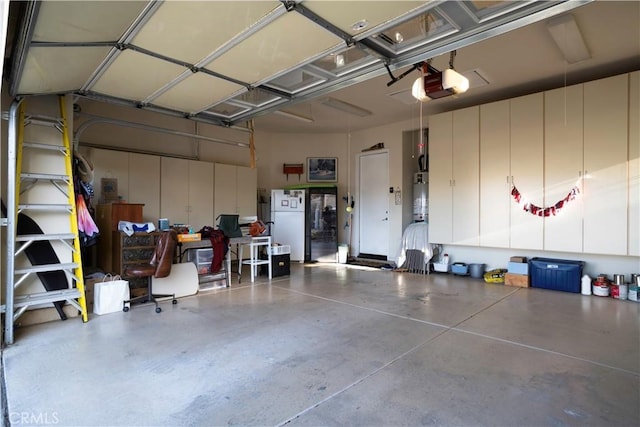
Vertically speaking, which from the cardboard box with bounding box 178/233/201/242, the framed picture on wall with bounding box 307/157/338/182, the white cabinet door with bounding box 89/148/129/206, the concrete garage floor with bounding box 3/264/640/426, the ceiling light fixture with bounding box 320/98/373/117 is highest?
the ceiling light fixture with bounding box 320/98/373/117

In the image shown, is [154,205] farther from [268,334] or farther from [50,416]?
[50,416]

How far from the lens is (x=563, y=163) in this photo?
5.11 m

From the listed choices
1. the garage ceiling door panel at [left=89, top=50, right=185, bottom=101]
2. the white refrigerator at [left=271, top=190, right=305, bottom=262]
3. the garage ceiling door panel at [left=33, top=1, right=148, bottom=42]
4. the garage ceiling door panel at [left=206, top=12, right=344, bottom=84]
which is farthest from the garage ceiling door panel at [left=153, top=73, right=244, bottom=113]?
the white refrigerator at [left=271, top=190, right=305, bottom=262]

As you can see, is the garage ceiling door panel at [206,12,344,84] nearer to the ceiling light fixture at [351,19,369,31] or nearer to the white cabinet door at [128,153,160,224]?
the ceiling light fixture at [351,19,369,31]

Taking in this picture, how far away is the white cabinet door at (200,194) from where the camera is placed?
6.47 m

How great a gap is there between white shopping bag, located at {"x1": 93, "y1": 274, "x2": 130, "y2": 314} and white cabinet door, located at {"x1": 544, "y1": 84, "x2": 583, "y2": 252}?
6.05 meters

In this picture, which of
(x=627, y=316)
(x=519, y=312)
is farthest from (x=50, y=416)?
(x=627, y=316)

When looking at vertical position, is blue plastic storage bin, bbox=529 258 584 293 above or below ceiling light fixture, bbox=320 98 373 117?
below

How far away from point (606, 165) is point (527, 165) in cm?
98

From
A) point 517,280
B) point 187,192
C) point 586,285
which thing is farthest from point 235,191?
point 586,285

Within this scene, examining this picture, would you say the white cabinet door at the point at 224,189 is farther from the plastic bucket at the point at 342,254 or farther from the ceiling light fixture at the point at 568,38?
the ceiling light fixture at the point at 568,38

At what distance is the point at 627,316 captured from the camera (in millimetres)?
3824

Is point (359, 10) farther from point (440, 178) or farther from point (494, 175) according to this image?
point (440, 178)

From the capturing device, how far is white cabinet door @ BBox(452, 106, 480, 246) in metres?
6.00
